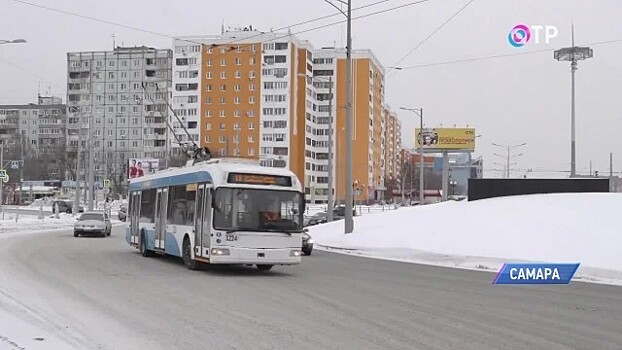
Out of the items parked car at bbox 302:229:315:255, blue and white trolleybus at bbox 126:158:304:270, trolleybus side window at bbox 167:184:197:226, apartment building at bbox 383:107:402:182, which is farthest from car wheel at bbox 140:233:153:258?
apartment building at bbox 383:107:402:182

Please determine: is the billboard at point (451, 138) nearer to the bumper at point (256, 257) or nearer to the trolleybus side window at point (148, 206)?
the trolleybus side window at point (148, 206)

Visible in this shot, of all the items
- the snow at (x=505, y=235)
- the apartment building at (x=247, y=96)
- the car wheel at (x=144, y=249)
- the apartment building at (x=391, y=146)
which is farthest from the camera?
the apartment building at (x=391, y=146)

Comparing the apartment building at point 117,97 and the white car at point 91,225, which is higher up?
the apartment building at point 117,97

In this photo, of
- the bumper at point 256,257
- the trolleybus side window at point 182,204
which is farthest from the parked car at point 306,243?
the bumper at point 256,257

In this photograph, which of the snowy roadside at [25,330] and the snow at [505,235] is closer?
the snowy roadside at [25,330]

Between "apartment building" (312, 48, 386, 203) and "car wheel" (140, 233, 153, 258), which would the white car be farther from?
"apartment building" (312, 48, 386, 203)

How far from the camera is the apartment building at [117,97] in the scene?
5098 inches

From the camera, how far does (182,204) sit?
2133 centimetres

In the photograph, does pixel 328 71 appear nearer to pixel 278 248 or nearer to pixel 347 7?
pixel 347 7

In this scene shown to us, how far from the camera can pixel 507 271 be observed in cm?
2212

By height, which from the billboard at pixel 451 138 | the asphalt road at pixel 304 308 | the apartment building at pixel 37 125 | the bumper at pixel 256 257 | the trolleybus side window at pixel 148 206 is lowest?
the asphalt road at pixel 304 308

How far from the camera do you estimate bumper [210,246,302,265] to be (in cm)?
1831

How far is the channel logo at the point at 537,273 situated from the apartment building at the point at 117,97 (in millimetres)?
110627

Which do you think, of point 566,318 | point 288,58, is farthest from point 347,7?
point 288,58
